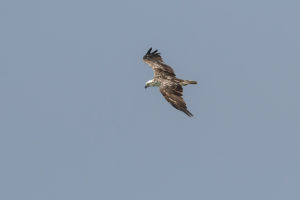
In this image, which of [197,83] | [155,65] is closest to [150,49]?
[155,65]

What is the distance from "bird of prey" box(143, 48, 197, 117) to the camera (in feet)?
171

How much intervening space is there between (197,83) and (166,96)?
4.30m

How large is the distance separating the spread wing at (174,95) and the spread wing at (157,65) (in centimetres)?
317

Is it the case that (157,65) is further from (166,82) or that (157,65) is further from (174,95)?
(174,95)

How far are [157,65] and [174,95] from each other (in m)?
8.25

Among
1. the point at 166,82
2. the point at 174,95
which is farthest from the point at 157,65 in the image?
the point at 174,95

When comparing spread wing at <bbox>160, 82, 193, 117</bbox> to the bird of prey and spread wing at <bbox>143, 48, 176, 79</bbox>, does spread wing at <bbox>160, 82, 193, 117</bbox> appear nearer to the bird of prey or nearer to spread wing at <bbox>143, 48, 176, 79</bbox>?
the bird of prey

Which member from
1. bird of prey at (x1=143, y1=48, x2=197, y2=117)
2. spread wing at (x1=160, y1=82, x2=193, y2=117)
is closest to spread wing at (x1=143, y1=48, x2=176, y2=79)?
bird of prey at (x1=143, y1=48, x2=197, y2=117)

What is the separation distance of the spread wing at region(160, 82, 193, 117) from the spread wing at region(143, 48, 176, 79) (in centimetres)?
317

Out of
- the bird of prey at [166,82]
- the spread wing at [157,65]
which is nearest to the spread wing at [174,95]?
the bird of prey at [166,82]

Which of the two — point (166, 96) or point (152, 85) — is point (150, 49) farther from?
point (166, 96)

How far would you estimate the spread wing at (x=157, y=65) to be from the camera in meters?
59.1

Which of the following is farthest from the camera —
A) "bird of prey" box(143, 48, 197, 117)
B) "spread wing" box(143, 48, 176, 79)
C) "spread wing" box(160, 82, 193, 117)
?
"spread wing" box(143, 48, 176, 79)

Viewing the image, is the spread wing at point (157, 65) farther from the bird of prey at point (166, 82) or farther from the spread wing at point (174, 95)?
the spread wing at point (174, 95)
